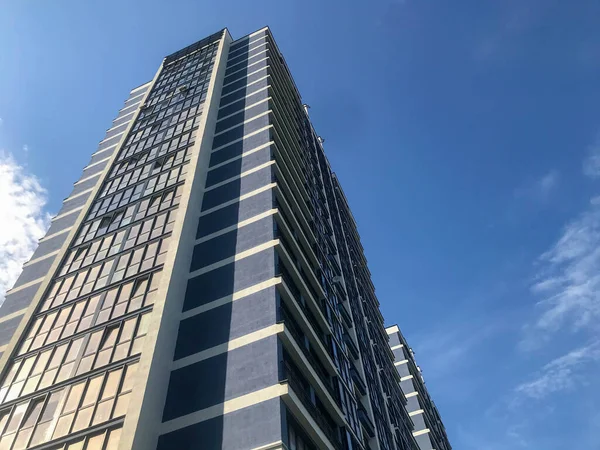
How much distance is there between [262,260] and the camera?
81.3 ft

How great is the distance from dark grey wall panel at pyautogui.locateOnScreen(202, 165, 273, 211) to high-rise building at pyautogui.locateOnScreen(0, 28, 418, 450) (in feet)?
0.48

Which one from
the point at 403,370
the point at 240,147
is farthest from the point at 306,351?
the point at 403,370

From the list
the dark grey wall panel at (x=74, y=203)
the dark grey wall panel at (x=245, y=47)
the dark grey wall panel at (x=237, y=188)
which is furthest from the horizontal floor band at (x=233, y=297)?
the dark grey wall panel at (x=245, y=47)

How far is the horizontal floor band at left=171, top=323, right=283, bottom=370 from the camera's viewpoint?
20.9 metres

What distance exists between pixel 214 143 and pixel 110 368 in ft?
66.1

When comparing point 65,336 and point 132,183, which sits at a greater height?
point 132,183

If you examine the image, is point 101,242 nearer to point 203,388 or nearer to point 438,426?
point 203,388

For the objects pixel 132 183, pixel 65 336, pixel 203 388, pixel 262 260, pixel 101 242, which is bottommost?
pixel 203 388

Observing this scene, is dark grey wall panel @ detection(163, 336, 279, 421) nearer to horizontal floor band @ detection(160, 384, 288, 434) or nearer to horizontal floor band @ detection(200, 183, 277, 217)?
horizontal floor band @ detection(160, 384, 288, 434)


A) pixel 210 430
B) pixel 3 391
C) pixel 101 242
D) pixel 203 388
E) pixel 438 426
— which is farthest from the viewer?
pixel 438 426

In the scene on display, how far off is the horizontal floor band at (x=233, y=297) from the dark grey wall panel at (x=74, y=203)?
58.9 ft

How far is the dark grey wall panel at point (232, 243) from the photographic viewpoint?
85.8 feet

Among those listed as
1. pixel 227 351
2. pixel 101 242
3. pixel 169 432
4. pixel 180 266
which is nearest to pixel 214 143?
pixel 101 242

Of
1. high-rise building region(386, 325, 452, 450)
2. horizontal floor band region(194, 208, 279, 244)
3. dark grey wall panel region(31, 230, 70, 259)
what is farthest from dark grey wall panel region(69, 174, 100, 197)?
high-rise building region(386, 325, 452, 450)
